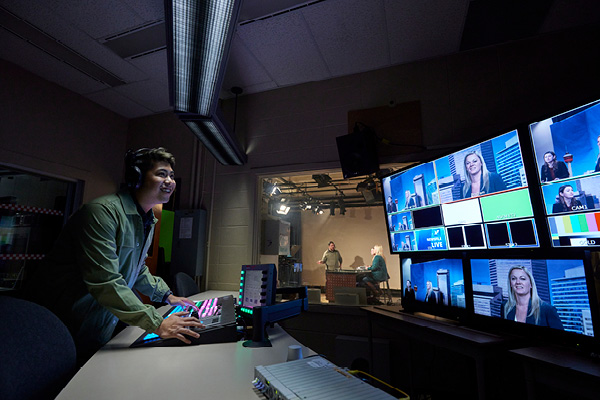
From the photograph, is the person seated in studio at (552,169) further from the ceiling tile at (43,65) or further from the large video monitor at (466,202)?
the ceiling tile at (43,65)

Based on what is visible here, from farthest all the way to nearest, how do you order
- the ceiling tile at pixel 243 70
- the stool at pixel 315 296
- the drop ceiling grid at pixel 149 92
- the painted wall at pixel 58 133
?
the drop ceiling grid at pixel 149 92 < the stool at pixel 315 296 < the painted wall at pixel 58 133 < the ceiling tile at pixel 243 70

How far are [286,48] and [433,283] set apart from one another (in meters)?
2.32

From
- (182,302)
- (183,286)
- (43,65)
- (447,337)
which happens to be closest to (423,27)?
(447,337)

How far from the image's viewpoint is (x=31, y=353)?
87 centimetres

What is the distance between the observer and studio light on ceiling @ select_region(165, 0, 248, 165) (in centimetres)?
169

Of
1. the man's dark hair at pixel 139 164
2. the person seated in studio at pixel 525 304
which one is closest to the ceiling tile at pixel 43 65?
the man's dark hair at pixel 139 164

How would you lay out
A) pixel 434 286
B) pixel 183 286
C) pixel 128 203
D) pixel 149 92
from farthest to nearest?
1. pixel 149 92
2. pixel 183 286
3. pixel 434 286
4. pixel 128 203

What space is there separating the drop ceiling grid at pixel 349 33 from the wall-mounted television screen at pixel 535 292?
1.97 meters

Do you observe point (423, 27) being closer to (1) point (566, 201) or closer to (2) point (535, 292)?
(1) point (566, 201)

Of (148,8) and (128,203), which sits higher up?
(148,8)

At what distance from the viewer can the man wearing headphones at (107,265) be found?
A: 1175mm

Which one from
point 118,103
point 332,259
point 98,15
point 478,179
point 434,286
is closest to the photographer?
point 478,179

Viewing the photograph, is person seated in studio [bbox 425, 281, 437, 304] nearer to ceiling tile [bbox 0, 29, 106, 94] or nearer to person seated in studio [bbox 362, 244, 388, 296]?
person seated in studio [bbox 362, 244, 388, 296]

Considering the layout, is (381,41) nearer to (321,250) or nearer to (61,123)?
(61,123)
